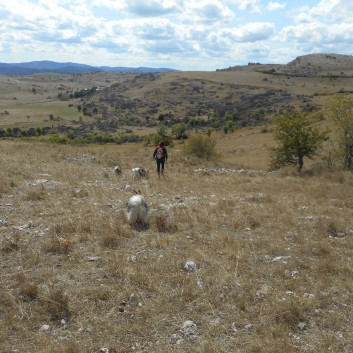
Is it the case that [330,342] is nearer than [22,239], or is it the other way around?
[330,342]

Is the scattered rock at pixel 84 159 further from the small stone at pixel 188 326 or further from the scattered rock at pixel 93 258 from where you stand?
the small stone at pixel 188 326

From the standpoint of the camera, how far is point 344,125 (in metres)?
27.6

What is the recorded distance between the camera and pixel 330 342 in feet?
21.4

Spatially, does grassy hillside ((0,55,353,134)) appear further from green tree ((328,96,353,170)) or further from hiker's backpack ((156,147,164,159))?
hiker's backpack ((156,147,164,159))

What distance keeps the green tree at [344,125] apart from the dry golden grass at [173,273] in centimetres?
1301

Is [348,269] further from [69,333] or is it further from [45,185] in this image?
[45,185]

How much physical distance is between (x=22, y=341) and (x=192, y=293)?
312cm

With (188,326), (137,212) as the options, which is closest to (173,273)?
(188,326)

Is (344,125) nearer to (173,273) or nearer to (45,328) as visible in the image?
(173,273)

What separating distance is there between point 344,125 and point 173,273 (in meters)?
22.7

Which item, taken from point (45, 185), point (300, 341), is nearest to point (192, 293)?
point (300, 341)

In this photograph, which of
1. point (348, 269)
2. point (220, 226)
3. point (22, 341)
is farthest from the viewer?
point (220, 226)

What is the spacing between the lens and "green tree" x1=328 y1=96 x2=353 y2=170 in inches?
1081

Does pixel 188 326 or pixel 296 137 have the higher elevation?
pixel 296 137
